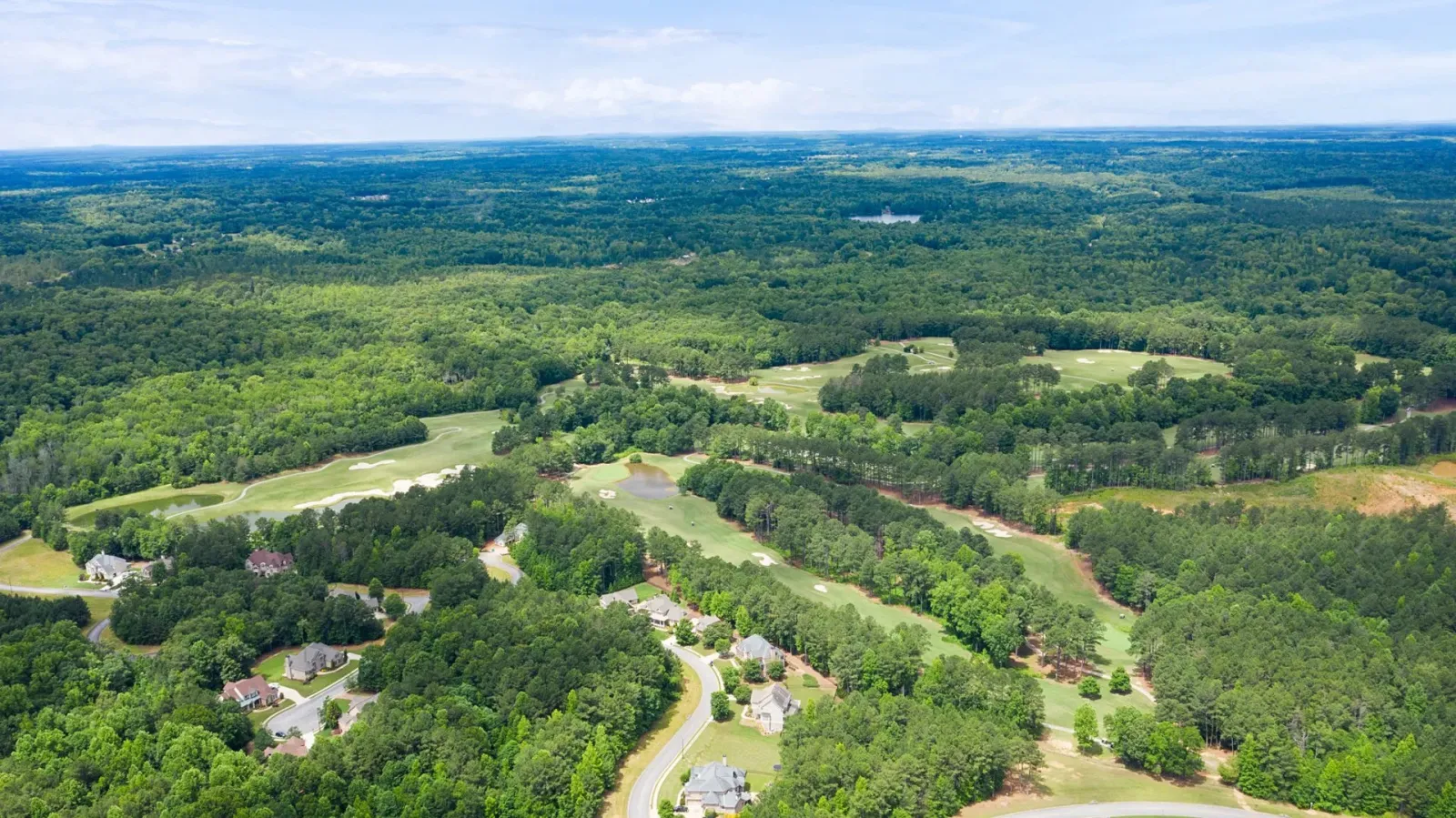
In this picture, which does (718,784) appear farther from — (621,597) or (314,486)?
(314,486)

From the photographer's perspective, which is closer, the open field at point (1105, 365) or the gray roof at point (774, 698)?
the gray roof at point (774, 698)

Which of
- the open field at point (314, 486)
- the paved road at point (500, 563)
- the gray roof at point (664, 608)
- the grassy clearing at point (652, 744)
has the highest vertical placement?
the gray roof at point (664, 608)

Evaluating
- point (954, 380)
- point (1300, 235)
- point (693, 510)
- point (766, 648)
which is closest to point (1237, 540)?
point (766, 648)

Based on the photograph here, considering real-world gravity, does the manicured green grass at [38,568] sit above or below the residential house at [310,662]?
below

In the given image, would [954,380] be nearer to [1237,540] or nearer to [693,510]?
[693,510]

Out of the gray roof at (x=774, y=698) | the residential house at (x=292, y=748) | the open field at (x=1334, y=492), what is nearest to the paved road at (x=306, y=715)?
the residential house at (x=292, y=748)

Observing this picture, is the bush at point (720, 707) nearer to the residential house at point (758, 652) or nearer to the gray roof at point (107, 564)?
the residential house at point (758, 652)
